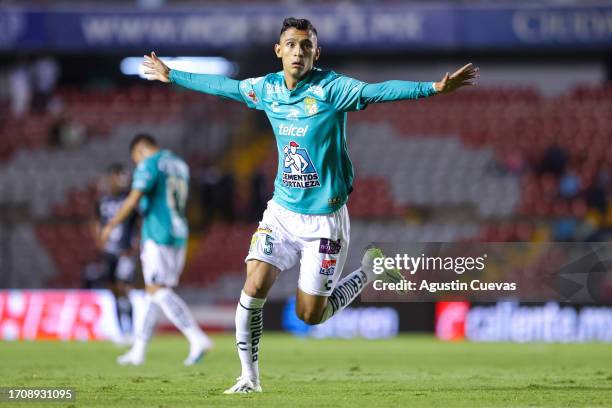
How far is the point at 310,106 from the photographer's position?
7691 millimetres

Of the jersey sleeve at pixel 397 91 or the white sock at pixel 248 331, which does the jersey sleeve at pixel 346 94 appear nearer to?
the jersey sleeve at pixel 397 91

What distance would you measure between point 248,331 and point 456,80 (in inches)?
93.9

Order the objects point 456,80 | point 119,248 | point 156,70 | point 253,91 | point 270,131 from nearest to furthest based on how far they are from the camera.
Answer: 1. point 456,80
2. point 253,91
3. point 156,70
4. point 119,248
5. point 270,131

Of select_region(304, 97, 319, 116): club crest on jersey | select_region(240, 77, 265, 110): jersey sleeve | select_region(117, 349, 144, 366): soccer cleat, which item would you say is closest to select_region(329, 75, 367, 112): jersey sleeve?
select_region(304, 97, 319, 116): club crest on jersey

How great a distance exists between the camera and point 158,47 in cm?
2689

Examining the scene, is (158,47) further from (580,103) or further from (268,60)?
(580,103)

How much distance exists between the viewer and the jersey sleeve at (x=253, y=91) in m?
7.96

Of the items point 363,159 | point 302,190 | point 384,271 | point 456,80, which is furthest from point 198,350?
point 363,159

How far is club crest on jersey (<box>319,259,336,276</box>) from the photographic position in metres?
7.81

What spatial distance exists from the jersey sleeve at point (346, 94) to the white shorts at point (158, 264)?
432 cm

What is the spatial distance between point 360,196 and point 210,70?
7.53 m

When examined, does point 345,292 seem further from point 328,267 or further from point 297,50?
point 297,50

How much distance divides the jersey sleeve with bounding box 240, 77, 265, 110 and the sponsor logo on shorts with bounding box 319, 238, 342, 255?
1132 millimetres

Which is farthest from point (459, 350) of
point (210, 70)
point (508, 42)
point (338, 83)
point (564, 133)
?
point (210, 70)
